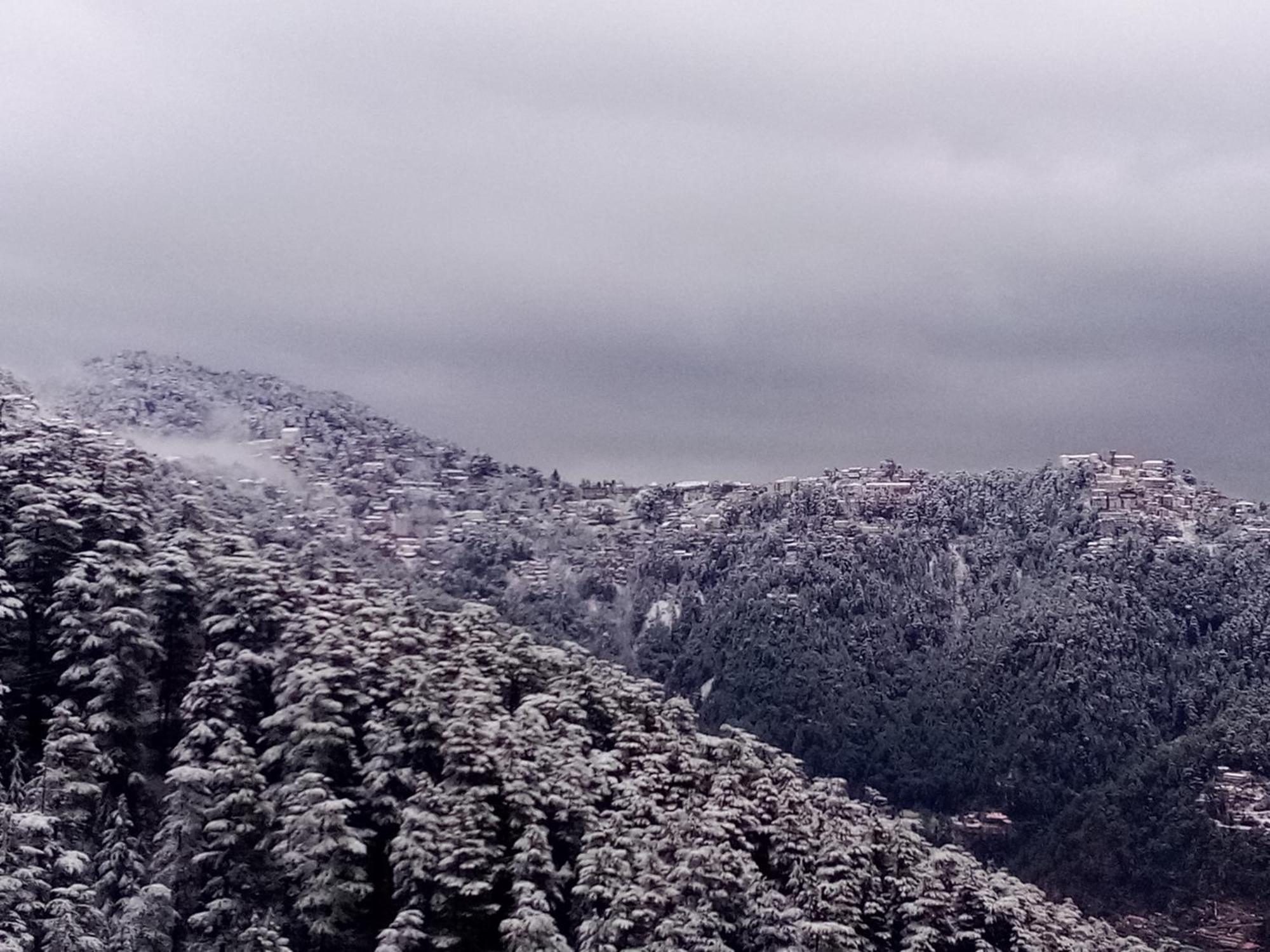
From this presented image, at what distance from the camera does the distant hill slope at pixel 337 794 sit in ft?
143

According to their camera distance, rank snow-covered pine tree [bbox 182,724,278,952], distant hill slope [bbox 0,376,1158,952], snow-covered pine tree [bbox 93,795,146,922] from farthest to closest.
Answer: distant hill slope [bbox 0,376,1158,952], snow-covered pine tree [bbox 182,724,278,952], snow-covered pine tree [bbox 93,795,146,922]

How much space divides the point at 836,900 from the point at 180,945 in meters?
23.7

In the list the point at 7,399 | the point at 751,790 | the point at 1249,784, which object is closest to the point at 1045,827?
the point at 1249,784

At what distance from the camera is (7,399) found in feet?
234

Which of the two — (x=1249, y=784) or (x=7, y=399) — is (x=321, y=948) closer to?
(x=7, y=399)

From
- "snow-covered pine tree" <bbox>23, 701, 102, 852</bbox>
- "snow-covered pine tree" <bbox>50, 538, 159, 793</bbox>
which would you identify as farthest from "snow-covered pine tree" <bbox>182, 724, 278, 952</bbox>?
"snow-covered pine tree" <bbox>50, 538, 159, 793</bbox>

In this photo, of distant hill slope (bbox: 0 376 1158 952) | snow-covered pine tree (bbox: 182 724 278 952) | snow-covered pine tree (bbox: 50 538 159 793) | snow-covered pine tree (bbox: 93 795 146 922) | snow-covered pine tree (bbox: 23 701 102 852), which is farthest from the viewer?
snow-covered pine tree (bbox: 50 538 159 793)

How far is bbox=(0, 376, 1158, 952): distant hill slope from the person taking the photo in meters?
43.6

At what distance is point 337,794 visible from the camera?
48.9m

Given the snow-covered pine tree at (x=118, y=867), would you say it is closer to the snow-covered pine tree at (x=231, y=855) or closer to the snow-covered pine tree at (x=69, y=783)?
the snow-covered pine tree at (x=69, y=783)

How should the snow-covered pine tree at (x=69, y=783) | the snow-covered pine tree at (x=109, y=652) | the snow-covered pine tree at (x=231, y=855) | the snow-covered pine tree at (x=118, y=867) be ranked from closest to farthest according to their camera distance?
the snow-covered pine tree at (x=118, y=867) < the snow-covered pine tree at (x=69, y=783) < the snow-covered pine tree at (x=231, y=855) < the snow-covered pine tree at (x=109, y=652)

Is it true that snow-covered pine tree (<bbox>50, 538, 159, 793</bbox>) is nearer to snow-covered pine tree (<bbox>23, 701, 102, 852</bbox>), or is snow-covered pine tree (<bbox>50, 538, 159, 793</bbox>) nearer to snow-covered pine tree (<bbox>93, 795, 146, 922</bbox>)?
snow-covered pine tree (<bbox>23, 701, 102, 852</bbox>)

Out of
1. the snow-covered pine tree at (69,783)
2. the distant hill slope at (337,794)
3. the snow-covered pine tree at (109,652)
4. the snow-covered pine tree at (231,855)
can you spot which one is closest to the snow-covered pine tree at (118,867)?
the distant hill slope at (337,794)

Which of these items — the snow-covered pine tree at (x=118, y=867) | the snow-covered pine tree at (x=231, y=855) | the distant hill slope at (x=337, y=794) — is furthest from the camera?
the distant hill slope at (x=337, y=794)
